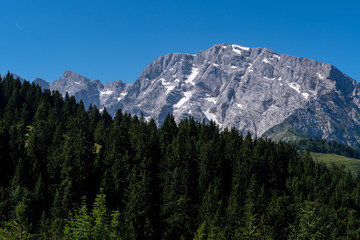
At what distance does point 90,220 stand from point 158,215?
59225 mm

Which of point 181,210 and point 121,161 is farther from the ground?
point 121,161

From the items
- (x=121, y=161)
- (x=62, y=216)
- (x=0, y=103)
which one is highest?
(x=0, y=103)

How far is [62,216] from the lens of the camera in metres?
73.4

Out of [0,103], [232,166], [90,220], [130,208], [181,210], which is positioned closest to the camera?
[90,220]

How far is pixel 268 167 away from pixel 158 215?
6447cm

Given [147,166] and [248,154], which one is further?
[248,154]

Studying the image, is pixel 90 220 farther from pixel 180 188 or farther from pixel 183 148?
pixel 183 148

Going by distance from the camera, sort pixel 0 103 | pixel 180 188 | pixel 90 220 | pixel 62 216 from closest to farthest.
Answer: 1. pixel 90 220
2. pixel 62 216
3. pixel 180 188
4. pixel 0 103

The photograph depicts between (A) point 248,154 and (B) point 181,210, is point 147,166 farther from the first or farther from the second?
(A) point 248,154

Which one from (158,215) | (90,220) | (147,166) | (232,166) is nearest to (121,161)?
(147,166)

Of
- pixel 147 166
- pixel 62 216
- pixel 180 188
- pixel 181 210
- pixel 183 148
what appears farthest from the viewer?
pixel 183 148

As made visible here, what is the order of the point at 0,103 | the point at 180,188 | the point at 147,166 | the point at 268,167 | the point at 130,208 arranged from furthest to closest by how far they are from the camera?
the point at 0,103, the point at 268,167, the point at 147,166, the point at 180,188, the point at 130,208

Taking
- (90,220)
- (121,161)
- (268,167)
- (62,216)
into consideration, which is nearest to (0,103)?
(121,161)

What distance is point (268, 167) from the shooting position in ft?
448
